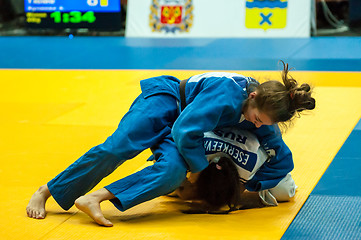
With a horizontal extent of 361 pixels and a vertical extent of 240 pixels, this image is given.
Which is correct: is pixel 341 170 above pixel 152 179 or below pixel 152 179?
below

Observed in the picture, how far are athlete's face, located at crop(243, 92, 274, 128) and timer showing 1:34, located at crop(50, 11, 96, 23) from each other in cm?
800

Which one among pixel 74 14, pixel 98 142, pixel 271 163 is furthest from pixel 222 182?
pixel 74 14

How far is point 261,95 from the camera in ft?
9.96

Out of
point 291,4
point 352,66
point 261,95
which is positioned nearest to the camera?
point 261,95

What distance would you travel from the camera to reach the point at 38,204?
3.32 meters

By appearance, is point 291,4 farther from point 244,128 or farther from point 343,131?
point 244,128

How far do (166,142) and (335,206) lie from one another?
1.04 metres

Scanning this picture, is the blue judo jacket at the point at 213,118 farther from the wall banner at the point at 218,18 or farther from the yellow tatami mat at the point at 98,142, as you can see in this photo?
the wall banner at the point at 218,18

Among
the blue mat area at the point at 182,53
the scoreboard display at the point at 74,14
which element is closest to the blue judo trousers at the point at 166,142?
the blue mat area at the point at 182,53

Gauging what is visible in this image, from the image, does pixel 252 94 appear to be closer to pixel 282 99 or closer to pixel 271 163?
pixel 282 99

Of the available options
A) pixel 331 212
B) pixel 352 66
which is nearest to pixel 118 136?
pixel 331 212

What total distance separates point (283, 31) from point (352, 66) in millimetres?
2381

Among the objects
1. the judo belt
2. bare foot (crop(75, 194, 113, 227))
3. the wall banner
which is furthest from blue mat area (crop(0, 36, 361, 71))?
bare foot (crop(75, 194, 113, 227))

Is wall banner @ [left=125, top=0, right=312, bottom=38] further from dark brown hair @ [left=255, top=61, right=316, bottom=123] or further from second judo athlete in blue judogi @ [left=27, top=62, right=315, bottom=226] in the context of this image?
dark brown hair @ [left=255, top=61, right=316, bottom=123]
